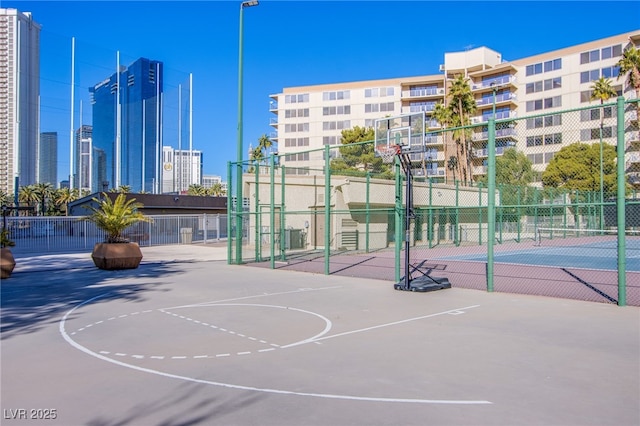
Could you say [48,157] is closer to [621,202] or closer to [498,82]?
[498,82]

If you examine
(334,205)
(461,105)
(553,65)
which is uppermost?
(553,65)

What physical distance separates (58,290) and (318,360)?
8886 mm

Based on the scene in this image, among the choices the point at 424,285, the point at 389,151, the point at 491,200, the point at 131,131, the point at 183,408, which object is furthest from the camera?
the point at 131,131

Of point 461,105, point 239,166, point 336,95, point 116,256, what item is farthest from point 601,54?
point 116,256

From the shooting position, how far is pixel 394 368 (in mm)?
5797

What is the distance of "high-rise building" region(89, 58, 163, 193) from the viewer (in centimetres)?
6375

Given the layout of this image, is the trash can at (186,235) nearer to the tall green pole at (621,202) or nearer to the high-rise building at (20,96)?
the tall green pole at (621,202)

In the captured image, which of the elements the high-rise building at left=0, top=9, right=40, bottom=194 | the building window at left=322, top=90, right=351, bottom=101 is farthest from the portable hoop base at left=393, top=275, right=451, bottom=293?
the building window at left=322, top=90, right=351, bottom=101

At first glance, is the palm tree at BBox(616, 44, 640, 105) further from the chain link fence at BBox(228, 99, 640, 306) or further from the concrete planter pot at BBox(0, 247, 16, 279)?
the concrete planter pot at BBox(0, 247, 16, 279)

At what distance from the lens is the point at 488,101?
64.4 meters

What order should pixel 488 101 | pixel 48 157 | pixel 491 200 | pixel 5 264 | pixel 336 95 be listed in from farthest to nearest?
pixel 336 95 → pixel 488 101 → pixel 48 157 → pixel 5 264 → pixel 491 200

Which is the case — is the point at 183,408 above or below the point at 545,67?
below

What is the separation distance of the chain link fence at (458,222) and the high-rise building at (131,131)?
30.0 m

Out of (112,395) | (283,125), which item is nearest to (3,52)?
(283,125)
